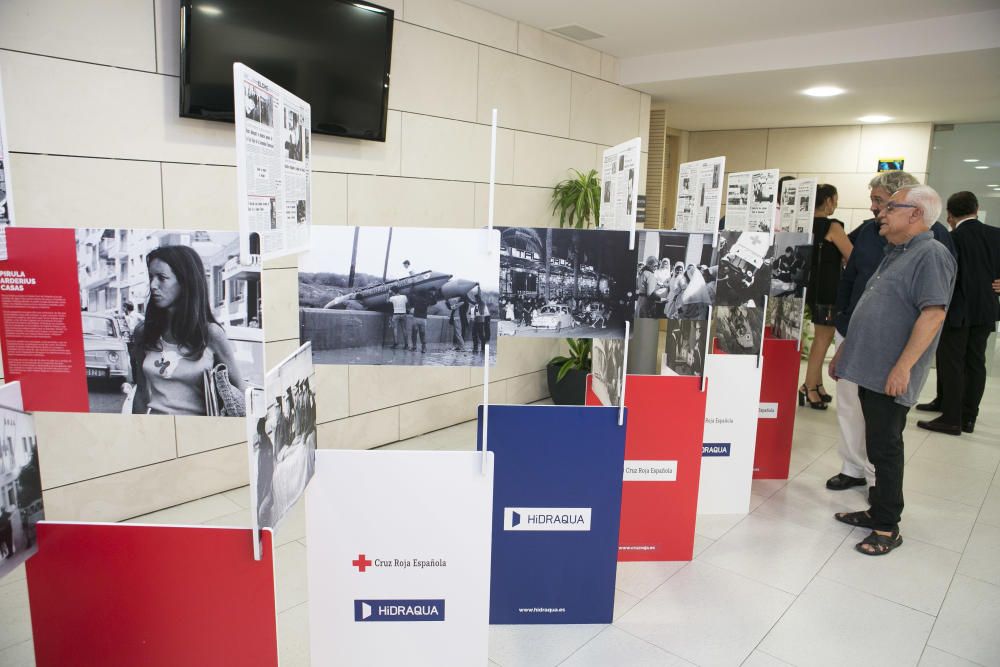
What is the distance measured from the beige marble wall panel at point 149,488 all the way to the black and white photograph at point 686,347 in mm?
2420

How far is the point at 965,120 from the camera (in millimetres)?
7582

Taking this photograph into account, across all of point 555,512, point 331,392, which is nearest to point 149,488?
point 331,392

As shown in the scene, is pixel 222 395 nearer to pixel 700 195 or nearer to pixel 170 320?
pixel 170 320

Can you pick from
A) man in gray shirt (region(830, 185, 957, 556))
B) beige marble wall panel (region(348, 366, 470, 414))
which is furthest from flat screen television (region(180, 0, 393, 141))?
man in gray shirt (region(830, 185, 957, 556))

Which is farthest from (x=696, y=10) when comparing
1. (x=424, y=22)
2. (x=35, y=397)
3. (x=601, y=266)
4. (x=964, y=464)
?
(x=35, y=397)

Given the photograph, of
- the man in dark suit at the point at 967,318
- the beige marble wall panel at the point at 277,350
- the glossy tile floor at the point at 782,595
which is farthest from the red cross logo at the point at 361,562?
the man in dark suit at the point at 967,318

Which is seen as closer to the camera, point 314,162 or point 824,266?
point 314,162

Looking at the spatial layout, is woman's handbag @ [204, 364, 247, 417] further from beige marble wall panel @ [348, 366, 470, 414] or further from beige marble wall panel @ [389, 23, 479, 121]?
beige marble wall panel @ [389, 23, 479, 121]

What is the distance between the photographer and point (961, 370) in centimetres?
487

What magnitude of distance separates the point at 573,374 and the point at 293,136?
394cm

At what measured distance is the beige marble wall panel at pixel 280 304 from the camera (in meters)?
3.76

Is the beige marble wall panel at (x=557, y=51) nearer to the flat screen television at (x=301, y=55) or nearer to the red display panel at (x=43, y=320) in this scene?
the flat screen television at (x=301, y=55)

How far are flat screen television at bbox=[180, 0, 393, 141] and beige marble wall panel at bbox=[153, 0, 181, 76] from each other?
0.11 meters

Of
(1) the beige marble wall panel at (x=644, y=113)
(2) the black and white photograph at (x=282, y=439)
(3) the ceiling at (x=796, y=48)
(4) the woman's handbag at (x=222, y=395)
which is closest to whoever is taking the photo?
(2) the black and white photograph at (x=282, y=439)
